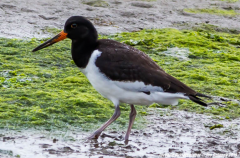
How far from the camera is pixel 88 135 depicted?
17.9ft

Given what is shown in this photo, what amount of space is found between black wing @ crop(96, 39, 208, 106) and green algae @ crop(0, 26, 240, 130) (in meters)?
0.84

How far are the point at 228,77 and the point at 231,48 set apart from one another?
1657 mm

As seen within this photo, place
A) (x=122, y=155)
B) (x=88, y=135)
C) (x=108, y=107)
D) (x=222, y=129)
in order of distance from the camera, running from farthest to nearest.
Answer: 1. (x=108, y=107)
2. (x=222, y=129)
3. (x=88, y=135)
4. (x=122, y=155)

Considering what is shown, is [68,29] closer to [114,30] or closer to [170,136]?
[170,136]

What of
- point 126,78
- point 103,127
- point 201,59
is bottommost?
point 103,127

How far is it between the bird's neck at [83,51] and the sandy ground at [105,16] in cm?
355

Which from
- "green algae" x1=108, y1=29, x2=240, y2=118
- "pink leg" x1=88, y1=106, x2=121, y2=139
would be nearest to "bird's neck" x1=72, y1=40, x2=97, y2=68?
"pink leg" x1=88, y1=106, x2=121, y2=139

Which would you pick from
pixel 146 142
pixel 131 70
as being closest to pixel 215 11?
pixel 131 70

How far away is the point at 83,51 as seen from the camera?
5.42m

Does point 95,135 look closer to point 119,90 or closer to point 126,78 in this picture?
point 119,90

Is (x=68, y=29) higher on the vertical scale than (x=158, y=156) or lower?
higher

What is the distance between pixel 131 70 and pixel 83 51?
598mm

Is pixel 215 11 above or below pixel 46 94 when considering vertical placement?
above

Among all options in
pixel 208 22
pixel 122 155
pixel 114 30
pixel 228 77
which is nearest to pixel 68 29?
pixel 122 155
